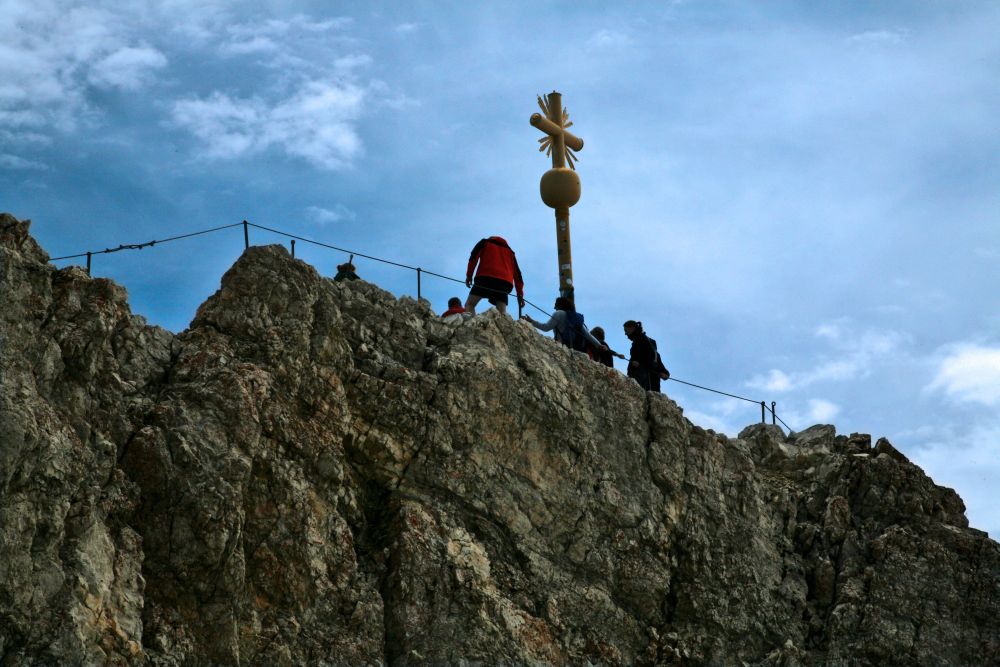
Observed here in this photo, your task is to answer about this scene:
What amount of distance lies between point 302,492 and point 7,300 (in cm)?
483

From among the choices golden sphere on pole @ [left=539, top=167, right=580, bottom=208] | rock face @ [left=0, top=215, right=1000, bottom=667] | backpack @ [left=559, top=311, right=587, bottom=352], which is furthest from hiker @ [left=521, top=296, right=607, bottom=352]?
golden sphere on pole @ [left=539, top=167, right=580, bottom=208]

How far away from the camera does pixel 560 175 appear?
30.2m

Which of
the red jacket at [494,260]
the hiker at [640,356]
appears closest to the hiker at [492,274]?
the red jacket at [494,260]

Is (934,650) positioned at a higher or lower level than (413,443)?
lower

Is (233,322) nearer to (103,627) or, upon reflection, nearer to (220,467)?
(220,467)

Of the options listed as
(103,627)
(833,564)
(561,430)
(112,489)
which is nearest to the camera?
(103,627)

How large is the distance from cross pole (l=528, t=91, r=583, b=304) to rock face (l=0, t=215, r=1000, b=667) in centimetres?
472

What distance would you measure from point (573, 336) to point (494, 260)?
82.7 inches

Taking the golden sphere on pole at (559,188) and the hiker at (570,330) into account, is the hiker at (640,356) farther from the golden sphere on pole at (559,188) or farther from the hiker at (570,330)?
the golden sphere on pole at (559,188)

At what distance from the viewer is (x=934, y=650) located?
2523cm

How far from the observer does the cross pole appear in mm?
30016

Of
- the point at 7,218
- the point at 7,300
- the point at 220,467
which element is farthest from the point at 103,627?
the point at 7,218

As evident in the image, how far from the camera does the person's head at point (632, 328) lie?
28000 mm

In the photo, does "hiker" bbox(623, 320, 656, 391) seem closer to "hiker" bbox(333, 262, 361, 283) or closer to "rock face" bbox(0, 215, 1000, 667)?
"rock face" bbox(0, 215, 1000, 667)
